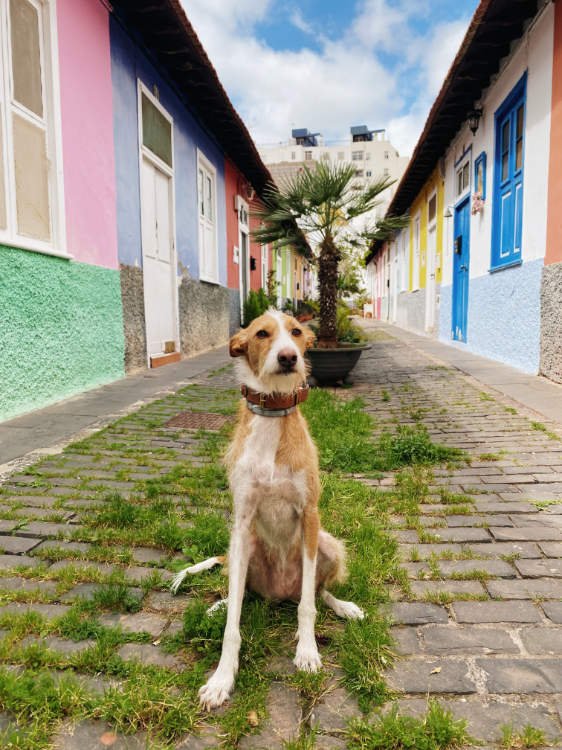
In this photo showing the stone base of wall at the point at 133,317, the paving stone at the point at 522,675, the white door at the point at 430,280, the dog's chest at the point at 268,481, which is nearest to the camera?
the paving stone at the point at 522,675

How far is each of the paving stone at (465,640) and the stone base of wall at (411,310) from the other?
15406mm

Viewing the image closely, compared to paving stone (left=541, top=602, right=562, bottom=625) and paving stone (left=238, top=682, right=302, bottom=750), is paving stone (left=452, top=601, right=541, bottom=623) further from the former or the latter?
paving stone (left=238, top=682, right=302, bottom=750)

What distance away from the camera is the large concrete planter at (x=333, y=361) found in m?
6.86

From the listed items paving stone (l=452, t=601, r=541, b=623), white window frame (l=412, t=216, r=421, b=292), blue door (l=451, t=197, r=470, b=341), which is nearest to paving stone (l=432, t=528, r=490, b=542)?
paving stone (l=452, t=601, r=541, b=623)

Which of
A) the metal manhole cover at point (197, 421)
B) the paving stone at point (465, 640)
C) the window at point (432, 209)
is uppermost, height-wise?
the window at point (432, 209)

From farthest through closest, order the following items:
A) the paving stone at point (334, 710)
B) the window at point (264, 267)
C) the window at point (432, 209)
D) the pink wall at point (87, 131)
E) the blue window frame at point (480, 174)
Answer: the window at point (264, 267) < the window at point (432, 209) < the blue window frame at point (480, 174) < the pink wall at point (87, 131) < the paving stone at point (334, 710)

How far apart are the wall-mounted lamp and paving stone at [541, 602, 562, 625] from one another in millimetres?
10020

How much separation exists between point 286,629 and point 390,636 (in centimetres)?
39

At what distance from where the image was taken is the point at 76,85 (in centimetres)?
605

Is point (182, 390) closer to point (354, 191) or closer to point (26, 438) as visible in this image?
point (26, 438)

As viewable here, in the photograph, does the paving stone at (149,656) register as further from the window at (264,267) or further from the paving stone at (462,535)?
the window at (264,267)

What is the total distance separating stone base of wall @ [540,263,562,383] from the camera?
6469 mm

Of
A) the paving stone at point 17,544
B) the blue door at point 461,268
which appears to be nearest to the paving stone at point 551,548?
the paving stone at point 17,544

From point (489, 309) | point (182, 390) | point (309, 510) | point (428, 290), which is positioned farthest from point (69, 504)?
point (428, 290)
